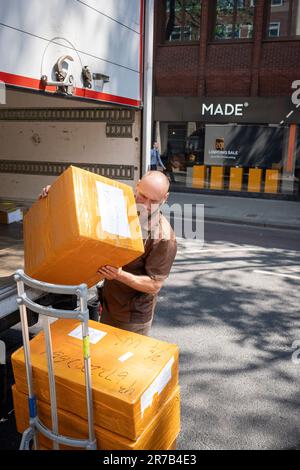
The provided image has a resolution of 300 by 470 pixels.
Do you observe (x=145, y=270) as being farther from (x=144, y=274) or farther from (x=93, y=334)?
(x=93, y=334)

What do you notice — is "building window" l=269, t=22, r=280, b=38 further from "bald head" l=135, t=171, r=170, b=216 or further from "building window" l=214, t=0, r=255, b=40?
"bald head" l=135, t=171, r=170, b=216

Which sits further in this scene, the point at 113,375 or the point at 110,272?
the point at 110,272

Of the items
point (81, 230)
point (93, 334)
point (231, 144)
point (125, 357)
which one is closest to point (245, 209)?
point (231, 144)

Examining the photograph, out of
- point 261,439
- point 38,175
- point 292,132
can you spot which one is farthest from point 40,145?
point 292,132

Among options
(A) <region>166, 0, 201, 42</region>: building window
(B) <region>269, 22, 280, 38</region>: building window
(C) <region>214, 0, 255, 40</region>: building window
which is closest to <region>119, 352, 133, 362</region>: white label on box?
(B) <region>269, 22, 280, 38</region>: building window

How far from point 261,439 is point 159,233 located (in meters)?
1.99

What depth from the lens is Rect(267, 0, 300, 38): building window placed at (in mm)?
14930

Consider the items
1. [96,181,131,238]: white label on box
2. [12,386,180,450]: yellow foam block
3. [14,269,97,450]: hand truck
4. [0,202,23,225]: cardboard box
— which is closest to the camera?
[14,269,97,450]: hand truck

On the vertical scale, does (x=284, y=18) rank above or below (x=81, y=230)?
above

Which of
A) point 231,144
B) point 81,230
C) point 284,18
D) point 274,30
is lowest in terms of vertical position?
point 81,230

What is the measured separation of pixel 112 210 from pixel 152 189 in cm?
37

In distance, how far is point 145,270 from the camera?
302 centimetres

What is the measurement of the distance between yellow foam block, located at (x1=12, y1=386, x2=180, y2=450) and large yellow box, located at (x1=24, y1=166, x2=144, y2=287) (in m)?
0.79

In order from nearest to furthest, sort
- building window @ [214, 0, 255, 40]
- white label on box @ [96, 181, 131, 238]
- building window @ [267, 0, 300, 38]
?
white label on box @ [96, 181, 131, 238] → building window @ [267, 0, 300, 38] → building window @ [214, 0, 255, 40]
